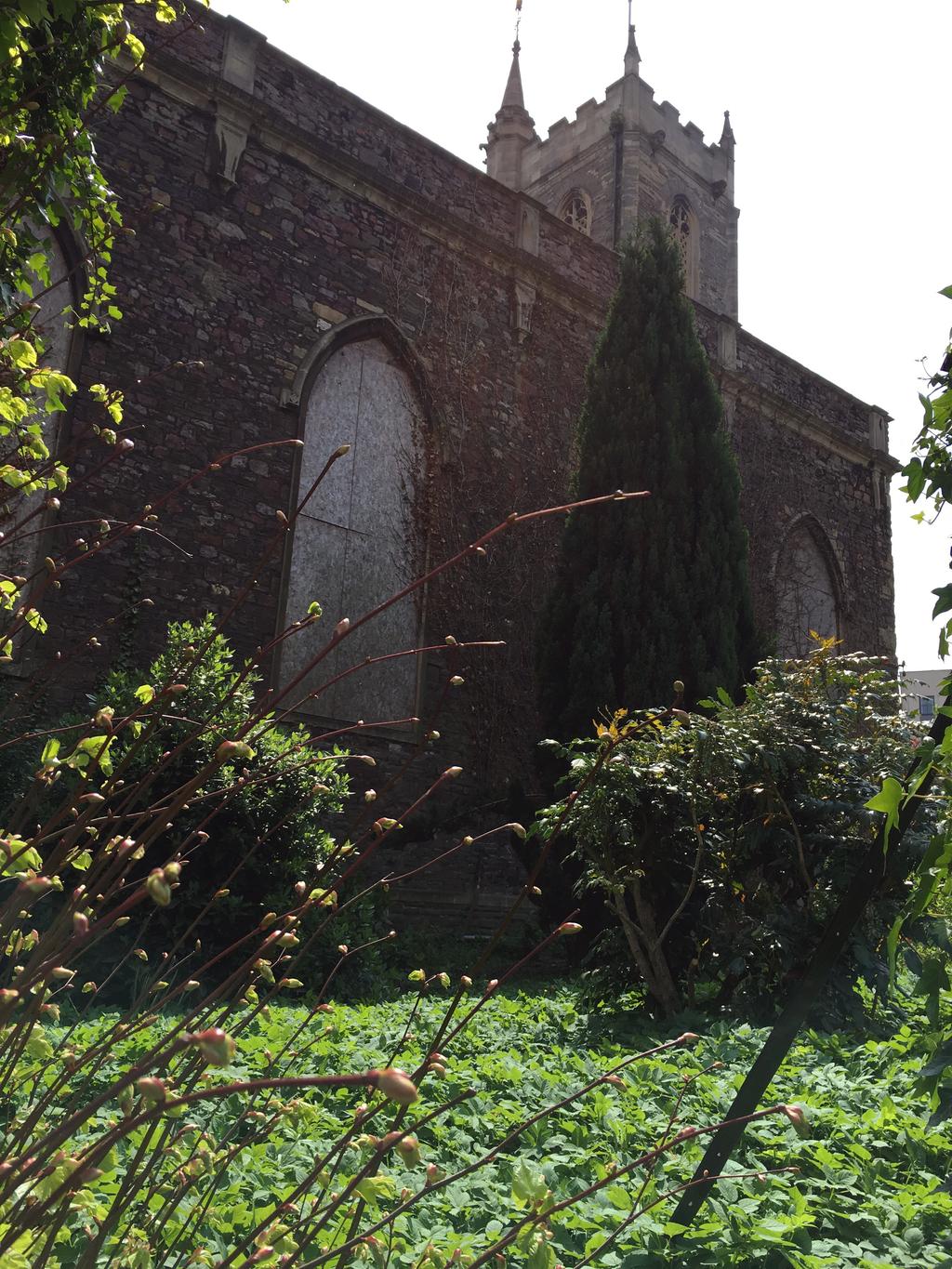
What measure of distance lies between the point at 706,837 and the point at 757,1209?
304cm

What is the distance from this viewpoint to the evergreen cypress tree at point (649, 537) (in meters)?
8.50

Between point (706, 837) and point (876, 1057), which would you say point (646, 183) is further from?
point (876, 1057)

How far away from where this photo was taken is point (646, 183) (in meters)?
21.3

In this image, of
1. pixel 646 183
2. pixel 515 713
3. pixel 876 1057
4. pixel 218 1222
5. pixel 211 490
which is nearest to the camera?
pixel 218 1222

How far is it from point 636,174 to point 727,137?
16.5ft

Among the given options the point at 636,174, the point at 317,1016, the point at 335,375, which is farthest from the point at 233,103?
the point at 636,174

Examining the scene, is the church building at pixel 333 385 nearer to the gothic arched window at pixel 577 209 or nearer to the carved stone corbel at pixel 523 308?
the carved stone corbel at pixel 523 308

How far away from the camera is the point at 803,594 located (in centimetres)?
1599

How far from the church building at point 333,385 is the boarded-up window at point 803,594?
1514 millimetres

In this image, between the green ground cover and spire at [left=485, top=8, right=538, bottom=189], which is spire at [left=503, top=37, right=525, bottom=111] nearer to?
spire at [left=485, top=8, right=538, bottom=189]

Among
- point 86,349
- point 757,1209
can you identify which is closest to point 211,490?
point 86,349

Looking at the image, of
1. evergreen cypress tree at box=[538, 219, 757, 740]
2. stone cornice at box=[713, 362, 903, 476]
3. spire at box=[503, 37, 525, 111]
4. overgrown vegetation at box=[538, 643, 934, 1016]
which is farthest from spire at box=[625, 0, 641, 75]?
overgrown vegetation at box=[538, 643, 934, 1016]

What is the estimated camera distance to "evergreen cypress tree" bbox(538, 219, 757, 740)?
27.9 feet

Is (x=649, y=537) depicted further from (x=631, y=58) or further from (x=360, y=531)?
(x=631, y=58)
